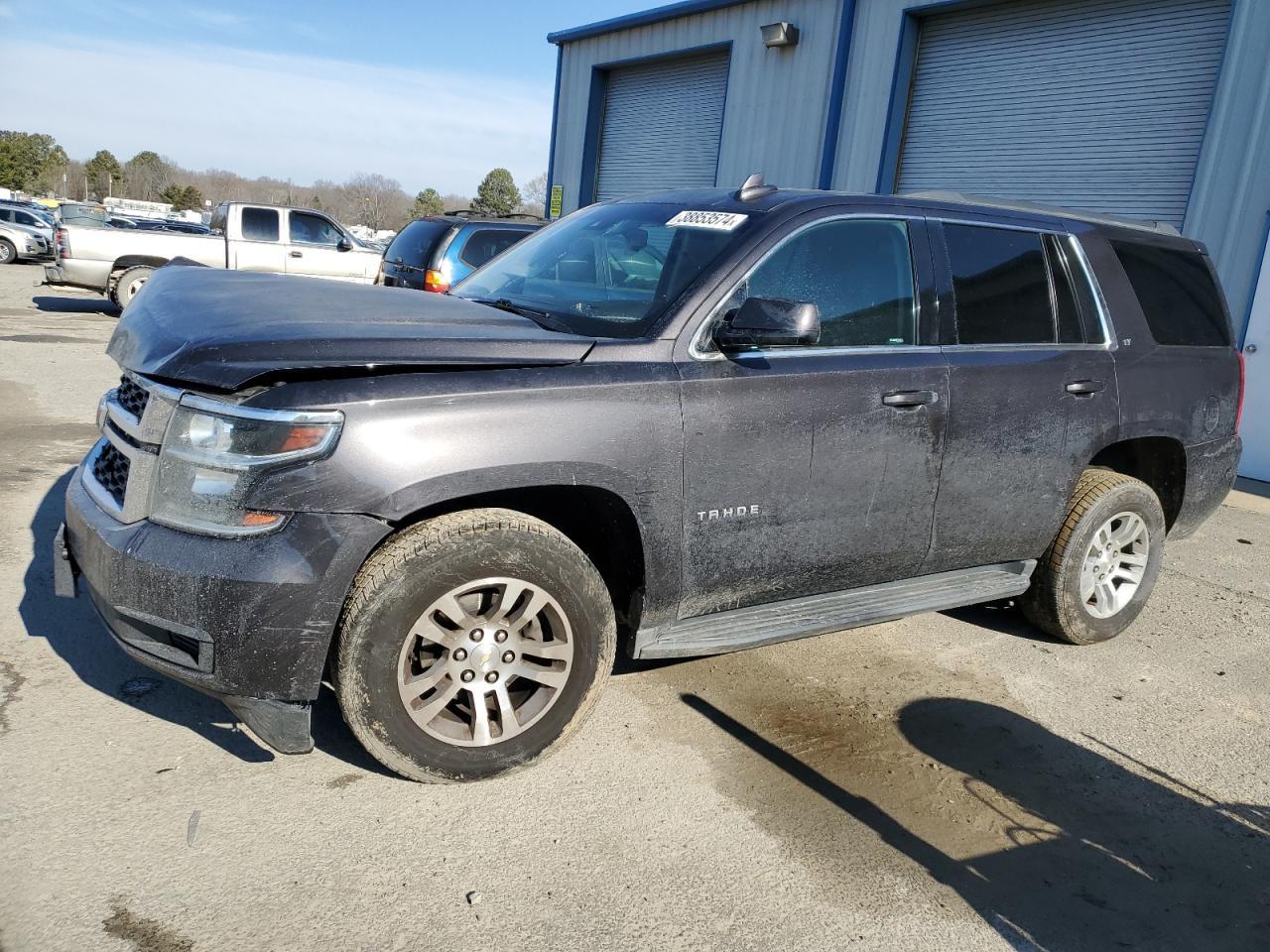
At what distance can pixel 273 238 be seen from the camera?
1530cm

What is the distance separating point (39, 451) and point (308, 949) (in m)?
5.50

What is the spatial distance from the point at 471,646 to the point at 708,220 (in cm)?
181

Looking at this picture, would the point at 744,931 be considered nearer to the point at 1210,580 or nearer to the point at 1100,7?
the point at 1210,580

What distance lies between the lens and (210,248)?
14977 millimetres

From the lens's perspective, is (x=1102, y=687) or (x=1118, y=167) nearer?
(x=1102, y=687)

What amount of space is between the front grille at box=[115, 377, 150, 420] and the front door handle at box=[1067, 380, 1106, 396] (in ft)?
11.7

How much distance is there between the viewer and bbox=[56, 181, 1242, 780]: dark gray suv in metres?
2.70

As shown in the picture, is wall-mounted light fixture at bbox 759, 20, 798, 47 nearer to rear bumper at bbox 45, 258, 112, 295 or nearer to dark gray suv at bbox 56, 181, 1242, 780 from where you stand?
dark gray suv at bbox 56, 181, 1242, 780

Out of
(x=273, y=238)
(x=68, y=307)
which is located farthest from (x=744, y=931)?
(x=68, y=307)

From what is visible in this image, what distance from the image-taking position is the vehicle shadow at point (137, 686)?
3266 millimetres

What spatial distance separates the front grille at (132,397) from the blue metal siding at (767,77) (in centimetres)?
1151

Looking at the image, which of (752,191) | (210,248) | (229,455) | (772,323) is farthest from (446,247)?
(229,455)

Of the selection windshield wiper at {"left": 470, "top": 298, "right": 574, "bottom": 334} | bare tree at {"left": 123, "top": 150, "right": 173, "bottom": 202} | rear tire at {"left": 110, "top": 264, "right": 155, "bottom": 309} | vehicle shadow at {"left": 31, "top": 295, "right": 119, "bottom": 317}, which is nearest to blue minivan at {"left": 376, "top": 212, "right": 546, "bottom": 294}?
rear tire at {"left": 110, "top": 264, "right": 155, "bottom": 309}

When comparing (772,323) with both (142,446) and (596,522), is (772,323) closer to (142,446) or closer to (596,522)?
(596,522)
